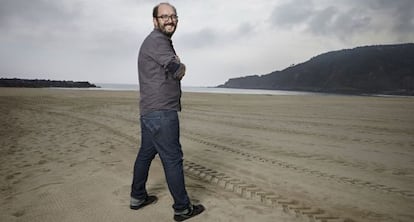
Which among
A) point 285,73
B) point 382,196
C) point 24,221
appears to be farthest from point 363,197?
point 285,73

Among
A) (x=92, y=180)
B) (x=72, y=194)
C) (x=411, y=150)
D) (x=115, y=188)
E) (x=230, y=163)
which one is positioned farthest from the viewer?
(x=411, y=150)

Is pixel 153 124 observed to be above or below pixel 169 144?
above

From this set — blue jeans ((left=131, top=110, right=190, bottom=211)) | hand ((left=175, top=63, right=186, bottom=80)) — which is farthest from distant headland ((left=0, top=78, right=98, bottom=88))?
hand ((left=175, top=63, right=186, bottom=80))

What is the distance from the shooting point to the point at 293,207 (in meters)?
3.40

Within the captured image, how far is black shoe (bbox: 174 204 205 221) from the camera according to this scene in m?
2.97

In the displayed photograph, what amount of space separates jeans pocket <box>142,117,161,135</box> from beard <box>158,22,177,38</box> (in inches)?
32.6

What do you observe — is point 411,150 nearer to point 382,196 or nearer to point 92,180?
point 382,196

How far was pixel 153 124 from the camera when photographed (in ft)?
9.20

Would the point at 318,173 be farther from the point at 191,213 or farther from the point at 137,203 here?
the point at 137,203

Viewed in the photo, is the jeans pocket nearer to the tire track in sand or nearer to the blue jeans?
the blue jeans

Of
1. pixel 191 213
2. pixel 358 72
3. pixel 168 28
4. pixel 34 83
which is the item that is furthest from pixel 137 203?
pixel 358 72

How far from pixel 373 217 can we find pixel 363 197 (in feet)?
2.08

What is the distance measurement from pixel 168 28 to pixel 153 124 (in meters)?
0.93

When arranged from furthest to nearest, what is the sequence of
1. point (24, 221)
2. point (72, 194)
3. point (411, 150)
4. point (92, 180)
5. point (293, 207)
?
1. point (411, 150)
2. point (92, 180)
3. point (72, 194)
4. point (293, 207)
5. point (24, 221)
